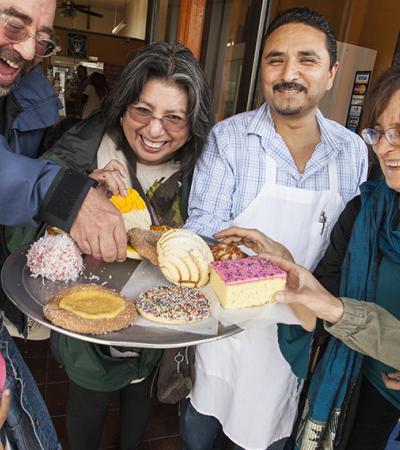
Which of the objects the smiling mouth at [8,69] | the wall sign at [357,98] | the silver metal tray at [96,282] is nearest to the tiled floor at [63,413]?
the silver metal tray at [96,282]

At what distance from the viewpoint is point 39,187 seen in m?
1.19

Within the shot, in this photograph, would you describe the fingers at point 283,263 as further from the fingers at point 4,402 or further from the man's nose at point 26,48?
the man's nose at point 26,48

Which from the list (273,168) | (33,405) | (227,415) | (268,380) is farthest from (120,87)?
(227,415)

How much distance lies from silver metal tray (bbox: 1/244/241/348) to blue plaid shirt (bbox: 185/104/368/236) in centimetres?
38

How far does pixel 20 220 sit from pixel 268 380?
47.6 inches

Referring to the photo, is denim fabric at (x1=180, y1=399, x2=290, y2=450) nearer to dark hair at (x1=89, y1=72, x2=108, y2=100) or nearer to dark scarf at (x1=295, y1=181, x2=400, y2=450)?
dark scarf at (x1=295, y1=181, x2=400, y2=450)

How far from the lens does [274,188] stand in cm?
173

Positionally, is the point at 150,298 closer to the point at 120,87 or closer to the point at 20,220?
the point at 20,220

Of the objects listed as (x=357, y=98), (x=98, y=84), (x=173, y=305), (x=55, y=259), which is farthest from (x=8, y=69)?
(x=98, y=84)

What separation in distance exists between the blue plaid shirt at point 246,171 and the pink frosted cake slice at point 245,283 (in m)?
0.30

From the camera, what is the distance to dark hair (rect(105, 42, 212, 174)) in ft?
5.63

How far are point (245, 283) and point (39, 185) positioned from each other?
27.6 inches

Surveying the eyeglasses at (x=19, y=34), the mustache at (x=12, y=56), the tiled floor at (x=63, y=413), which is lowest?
the tiled floor at (x=63, y=413)

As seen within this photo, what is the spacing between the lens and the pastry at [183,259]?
4.69 feet
